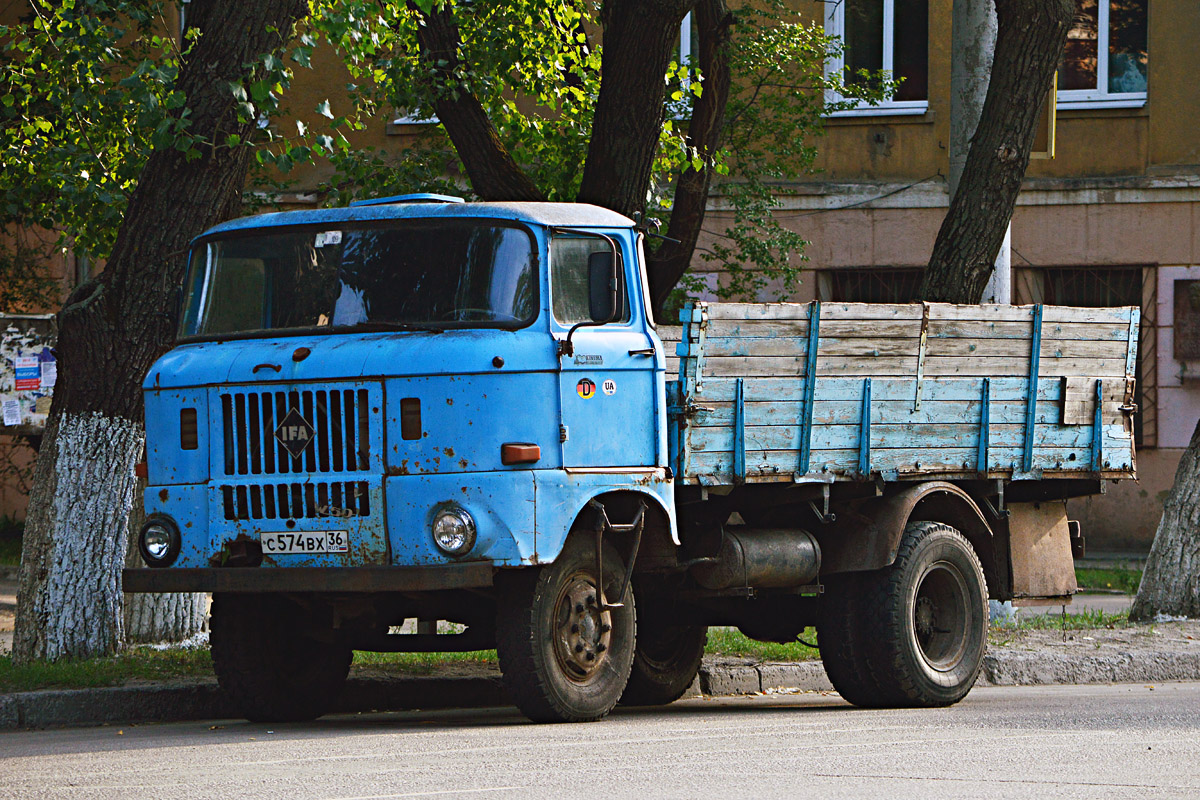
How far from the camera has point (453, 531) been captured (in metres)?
7.89

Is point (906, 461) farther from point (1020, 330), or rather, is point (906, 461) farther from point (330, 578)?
point (330, 578)

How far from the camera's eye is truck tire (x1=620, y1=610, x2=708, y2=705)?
33.6ft

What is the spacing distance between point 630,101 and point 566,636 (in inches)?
187

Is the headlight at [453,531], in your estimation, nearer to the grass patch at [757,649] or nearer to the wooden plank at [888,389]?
the wooden plank at [888,389]

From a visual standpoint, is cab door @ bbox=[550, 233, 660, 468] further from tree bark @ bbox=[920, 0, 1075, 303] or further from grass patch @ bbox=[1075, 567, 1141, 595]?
grass patch @ bbox=[1075, 567, 1141, 595]

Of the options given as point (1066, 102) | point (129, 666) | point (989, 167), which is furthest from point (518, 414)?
point (1066, 102)

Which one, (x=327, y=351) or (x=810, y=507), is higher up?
(x=327, y=351)

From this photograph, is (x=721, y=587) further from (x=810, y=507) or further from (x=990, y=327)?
(x=990, y=327)

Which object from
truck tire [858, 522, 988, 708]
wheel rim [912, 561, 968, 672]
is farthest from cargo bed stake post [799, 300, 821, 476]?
wheel rim [912, 561, 968, 672]

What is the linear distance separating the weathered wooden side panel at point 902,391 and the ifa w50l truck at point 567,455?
16 mm

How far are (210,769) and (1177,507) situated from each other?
28.7 feet

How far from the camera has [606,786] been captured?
6.19 meters

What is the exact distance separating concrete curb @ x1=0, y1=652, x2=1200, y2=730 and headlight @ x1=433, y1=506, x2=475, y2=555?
6.63 feet

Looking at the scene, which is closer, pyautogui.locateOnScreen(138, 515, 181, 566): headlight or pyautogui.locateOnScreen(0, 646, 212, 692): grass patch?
pyautogui.locateOnScreen(138, 515, 181, 566): headlight
